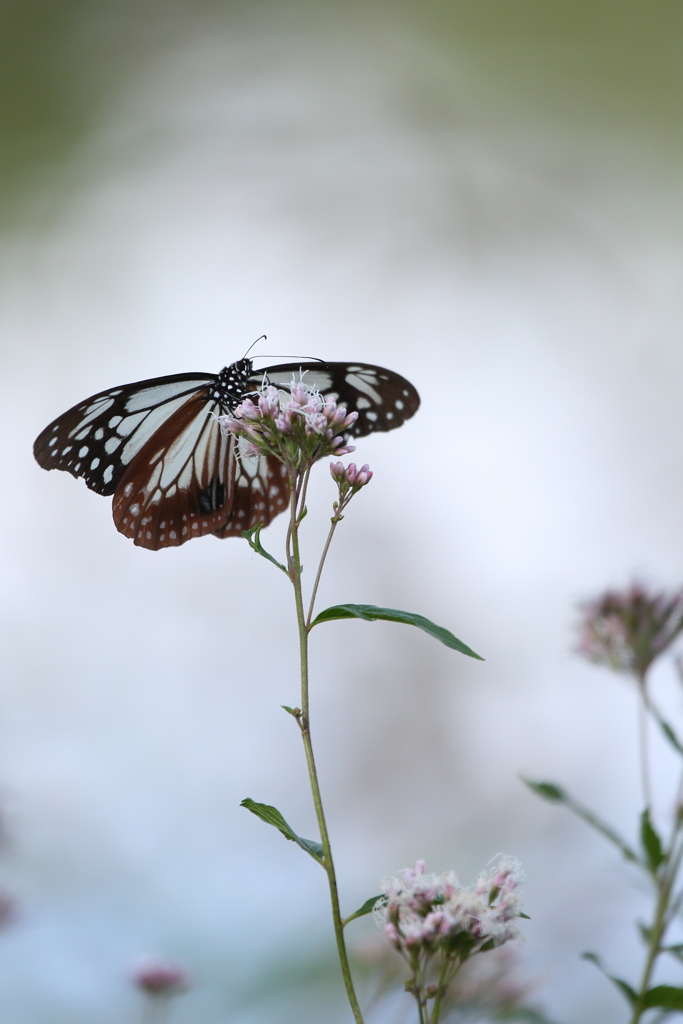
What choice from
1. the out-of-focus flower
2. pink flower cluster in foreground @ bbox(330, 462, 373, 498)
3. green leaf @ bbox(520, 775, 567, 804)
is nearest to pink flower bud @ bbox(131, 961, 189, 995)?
the out-of-focus flower

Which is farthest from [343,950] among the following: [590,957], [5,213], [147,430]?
[5,213]

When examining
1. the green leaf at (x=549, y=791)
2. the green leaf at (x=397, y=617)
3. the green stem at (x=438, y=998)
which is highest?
the green leaf at (x=397, y=617)

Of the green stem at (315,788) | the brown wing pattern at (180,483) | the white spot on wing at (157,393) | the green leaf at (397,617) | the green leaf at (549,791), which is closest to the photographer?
the green stem at (315,788)

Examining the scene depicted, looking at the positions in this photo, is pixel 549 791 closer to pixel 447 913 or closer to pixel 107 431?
pixel 447 913

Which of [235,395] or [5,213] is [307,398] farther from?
[5,213]

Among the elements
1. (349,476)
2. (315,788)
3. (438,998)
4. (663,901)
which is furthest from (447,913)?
(349,476)

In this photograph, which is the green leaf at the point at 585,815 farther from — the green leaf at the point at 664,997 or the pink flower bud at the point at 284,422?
the pink flower bud at the point at 284,422

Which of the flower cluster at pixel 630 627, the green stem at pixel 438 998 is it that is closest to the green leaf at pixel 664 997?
the green stem at pixel 438 998
